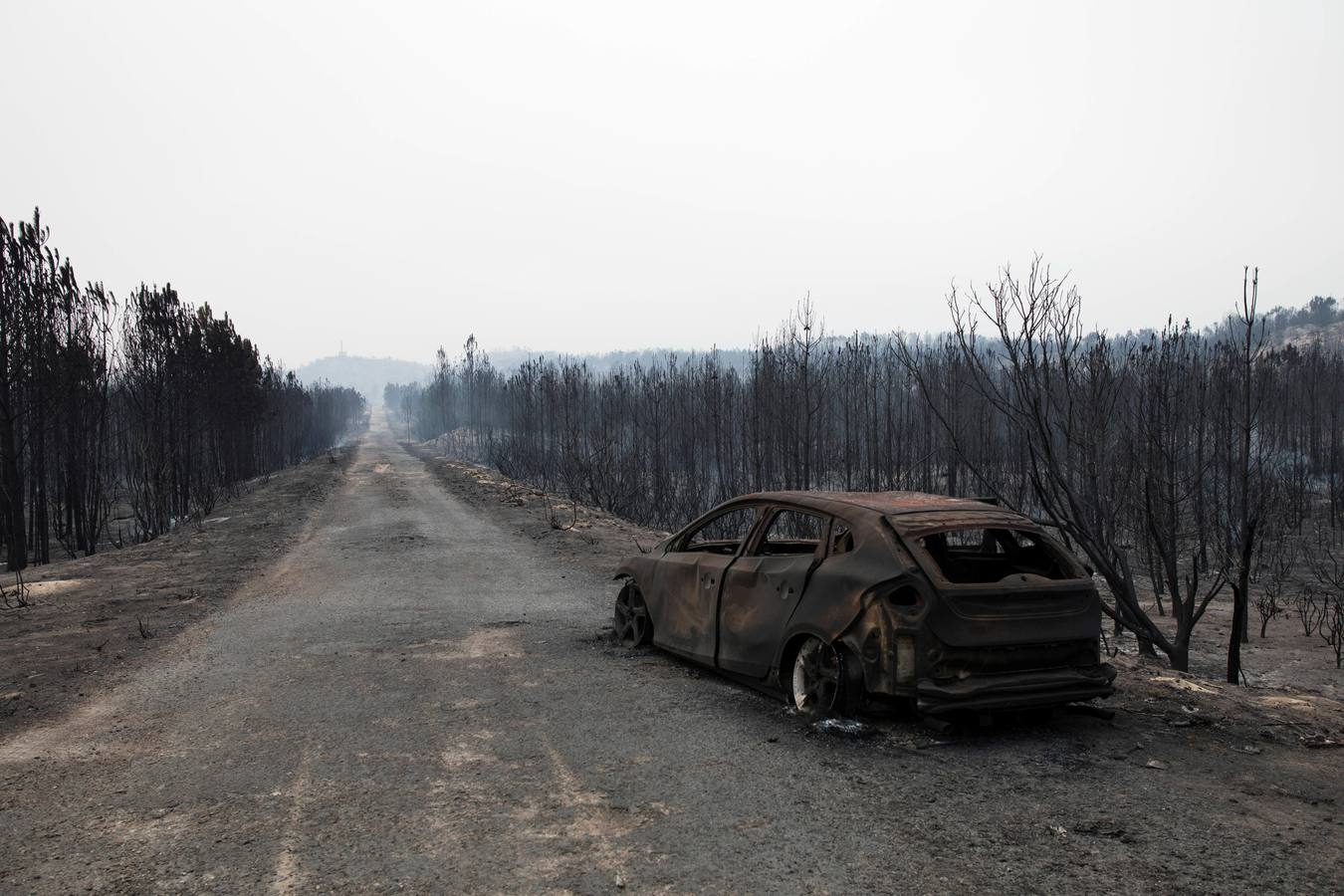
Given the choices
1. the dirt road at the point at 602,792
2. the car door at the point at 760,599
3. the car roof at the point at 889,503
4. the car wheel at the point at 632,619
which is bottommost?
the dirt road at the point at 602,792

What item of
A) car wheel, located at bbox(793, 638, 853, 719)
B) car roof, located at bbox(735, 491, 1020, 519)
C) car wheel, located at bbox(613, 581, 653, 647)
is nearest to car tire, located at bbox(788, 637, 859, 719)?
car wheel, located at bbox(793, 638, 853, 719)

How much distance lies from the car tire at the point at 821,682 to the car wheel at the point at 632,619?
229 cm

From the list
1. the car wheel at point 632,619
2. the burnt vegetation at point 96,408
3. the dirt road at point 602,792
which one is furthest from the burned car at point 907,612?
the burnt vegetation at point 96,408

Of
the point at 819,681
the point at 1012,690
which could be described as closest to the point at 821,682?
the point at 819,681

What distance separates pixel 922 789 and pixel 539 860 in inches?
80.6

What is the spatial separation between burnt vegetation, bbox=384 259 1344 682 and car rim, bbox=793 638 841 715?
2916 mm

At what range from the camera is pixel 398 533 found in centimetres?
1848

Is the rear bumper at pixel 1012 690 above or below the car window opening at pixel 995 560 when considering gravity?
below

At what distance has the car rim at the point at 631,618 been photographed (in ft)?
26.4

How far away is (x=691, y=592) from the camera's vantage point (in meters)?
7.19

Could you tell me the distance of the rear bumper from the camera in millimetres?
5050

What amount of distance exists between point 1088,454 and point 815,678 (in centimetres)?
567

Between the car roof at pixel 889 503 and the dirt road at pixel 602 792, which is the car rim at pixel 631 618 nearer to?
the dirt road at pixel 602 792

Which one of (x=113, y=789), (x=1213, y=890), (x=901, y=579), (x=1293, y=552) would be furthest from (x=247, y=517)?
(x=1293, y=552)
